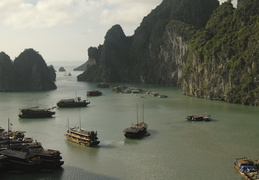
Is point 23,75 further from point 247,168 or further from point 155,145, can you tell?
point 247,168

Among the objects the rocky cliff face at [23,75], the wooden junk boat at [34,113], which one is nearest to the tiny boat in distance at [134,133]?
the wooden junk boat at [34,113]

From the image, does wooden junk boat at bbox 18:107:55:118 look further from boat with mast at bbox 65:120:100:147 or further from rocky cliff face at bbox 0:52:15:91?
rocky cliff face at bbox 0:52:15:91

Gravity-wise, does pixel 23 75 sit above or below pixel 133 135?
above

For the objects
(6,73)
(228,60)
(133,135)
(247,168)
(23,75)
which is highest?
(228,60)

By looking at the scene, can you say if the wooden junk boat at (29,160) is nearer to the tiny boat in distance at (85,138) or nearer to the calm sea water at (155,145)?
the calm sea water at (155,145)

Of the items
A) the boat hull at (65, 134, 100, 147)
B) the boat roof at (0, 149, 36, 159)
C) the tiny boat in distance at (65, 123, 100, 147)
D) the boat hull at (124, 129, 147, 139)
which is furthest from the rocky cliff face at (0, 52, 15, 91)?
the boat roof at (0, 149, 36, 159)

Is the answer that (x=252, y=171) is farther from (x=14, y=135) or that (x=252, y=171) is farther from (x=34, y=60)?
(x=34, y=60)

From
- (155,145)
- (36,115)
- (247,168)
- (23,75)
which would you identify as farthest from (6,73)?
(247,168)
